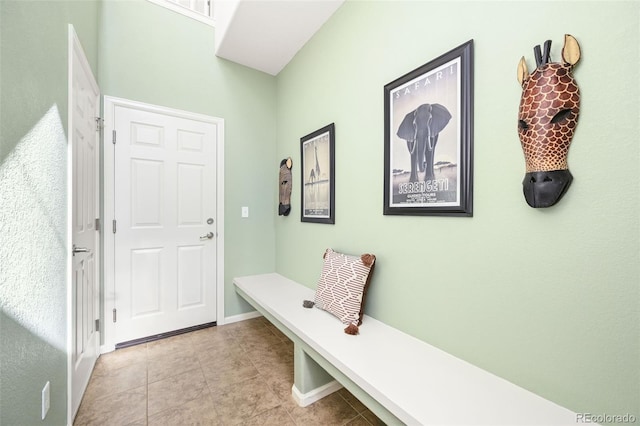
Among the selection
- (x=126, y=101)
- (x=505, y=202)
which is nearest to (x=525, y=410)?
(x=505, y=202)

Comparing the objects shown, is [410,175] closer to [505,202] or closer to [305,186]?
[505,202]

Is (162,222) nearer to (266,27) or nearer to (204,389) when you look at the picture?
(204,389)

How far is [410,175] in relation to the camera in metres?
1.46

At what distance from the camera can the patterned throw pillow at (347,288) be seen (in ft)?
5.19

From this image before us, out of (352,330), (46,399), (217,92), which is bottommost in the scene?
(46,399)

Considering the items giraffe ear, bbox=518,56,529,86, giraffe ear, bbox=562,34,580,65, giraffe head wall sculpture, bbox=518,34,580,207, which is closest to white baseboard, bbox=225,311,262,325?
giraffe head wall sculpture, bbox=518,34,580,207

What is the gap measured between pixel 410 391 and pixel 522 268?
2.16ft

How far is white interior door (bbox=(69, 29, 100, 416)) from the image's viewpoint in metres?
1.48

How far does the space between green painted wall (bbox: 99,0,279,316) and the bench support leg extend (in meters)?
1.38

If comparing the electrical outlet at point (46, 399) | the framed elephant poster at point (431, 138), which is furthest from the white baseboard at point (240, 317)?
the framed elephant poster at point (431, 138)

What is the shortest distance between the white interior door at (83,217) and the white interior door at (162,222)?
0.18 meters

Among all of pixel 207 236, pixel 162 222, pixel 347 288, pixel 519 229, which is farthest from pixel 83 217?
pixel 519 229

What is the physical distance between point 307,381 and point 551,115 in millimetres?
1806

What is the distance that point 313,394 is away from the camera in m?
1.62
